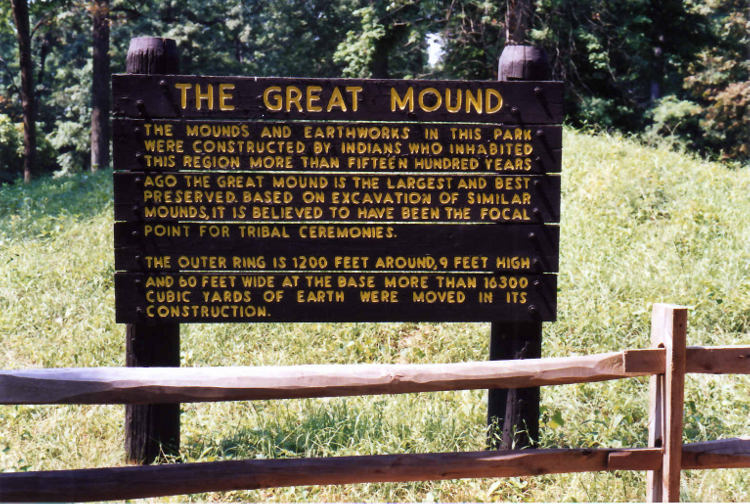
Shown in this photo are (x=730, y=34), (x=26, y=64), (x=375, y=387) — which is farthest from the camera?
(x=730, y=34)

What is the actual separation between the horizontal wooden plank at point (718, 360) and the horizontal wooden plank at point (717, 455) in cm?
42

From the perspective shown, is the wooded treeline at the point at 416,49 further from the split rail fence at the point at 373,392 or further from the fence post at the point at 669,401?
the split rail fence at the point at 373,392

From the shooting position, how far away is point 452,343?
21.7ft

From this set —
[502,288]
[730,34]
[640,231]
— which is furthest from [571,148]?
[730,34]

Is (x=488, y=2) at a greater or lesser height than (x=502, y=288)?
greater

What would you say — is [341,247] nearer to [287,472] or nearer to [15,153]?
[287,472]

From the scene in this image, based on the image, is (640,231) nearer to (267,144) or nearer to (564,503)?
(564,503)

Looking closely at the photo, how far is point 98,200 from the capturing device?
12320 millimetres

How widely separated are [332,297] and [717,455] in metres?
2.58

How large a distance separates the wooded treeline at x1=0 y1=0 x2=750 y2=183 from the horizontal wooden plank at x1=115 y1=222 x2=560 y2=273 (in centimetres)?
1211

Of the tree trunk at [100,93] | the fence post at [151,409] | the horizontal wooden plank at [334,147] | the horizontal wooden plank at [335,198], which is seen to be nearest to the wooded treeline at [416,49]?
the tree trunk at [100,93]

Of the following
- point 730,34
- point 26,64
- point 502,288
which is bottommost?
point 502,288

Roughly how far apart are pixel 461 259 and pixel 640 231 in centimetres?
519

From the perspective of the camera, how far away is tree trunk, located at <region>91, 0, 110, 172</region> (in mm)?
22422
